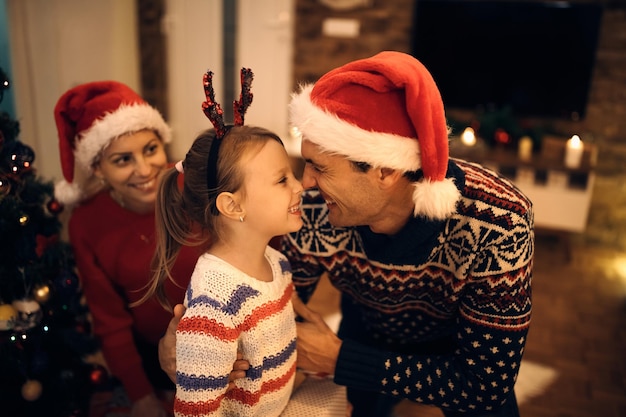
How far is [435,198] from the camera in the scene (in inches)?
50.8

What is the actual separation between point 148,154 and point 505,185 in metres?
1.13

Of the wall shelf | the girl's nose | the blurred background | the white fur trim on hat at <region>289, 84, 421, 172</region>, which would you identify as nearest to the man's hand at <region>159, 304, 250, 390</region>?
the girl's nose

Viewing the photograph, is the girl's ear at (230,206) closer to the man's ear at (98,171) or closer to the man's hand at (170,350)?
the man's hand at (170,350)

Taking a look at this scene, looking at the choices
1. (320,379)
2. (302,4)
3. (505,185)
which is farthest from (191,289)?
(302,4)

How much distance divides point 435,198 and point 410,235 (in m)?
0.14

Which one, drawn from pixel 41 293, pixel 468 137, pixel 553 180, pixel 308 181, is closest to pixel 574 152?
pixel 553 180

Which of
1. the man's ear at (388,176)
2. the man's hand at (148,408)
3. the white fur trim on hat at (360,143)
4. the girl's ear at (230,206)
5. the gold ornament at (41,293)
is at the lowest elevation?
the man's hand at (148,408)

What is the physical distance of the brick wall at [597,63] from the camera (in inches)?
147

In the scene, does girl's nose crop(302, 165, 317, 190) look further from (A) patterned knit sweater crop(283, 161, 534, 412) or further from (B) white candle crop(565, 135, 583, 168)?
(B) white candle crop(565, 135, 583, 168)

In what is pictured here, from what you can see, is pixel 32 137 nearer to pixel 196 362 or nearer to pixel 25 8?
pixel 25 8

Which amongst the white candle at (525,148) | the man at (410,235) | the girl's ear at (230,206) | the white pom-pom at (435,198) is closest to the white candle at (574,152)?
the white candle at (525,148)

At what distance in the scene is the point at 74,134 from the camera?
179 cm

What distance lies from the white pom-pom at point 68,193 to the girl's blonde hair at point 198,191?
1.79 ft

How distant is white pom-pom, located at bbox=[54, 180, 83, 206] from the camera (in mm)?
1739
